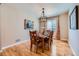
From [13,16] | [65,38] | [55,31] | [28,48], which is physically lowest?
[28,48]

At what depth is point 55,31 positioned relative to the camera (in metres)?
3.07

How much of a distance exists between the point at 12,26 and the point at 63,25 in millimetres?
1716

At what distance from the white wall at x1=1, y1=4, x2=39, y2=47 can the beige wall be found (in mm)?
752

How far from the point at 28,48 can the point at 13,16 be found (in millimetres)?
1301

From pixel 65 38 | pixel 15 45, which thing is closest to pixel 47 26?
pixel 65 38

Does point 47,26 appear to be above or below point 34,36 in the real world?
above

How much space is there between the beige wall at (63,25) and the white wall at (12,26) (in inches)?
29.6

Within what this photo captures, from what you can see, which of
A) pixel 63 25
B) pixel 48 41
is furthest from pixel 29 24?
pixel 63 25

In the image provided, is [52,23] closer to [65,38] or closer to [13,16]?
[65,38]

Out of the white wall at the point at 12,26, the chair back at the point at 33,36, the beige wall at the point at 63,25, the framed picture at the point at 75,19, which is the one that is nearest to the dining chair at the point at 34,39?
the chair back at the point at 33,36

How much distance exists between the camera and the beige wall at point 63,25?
117 inches

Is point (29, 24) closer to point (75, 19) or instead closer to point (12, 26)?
point (12, 26)

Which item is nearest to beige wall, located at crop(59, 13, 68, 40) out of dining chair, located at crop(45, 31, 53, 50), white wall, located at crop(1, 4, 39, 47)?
dining chair, located at crop(45, 31, 53, 50)

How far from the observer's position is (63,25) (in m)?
3.03
